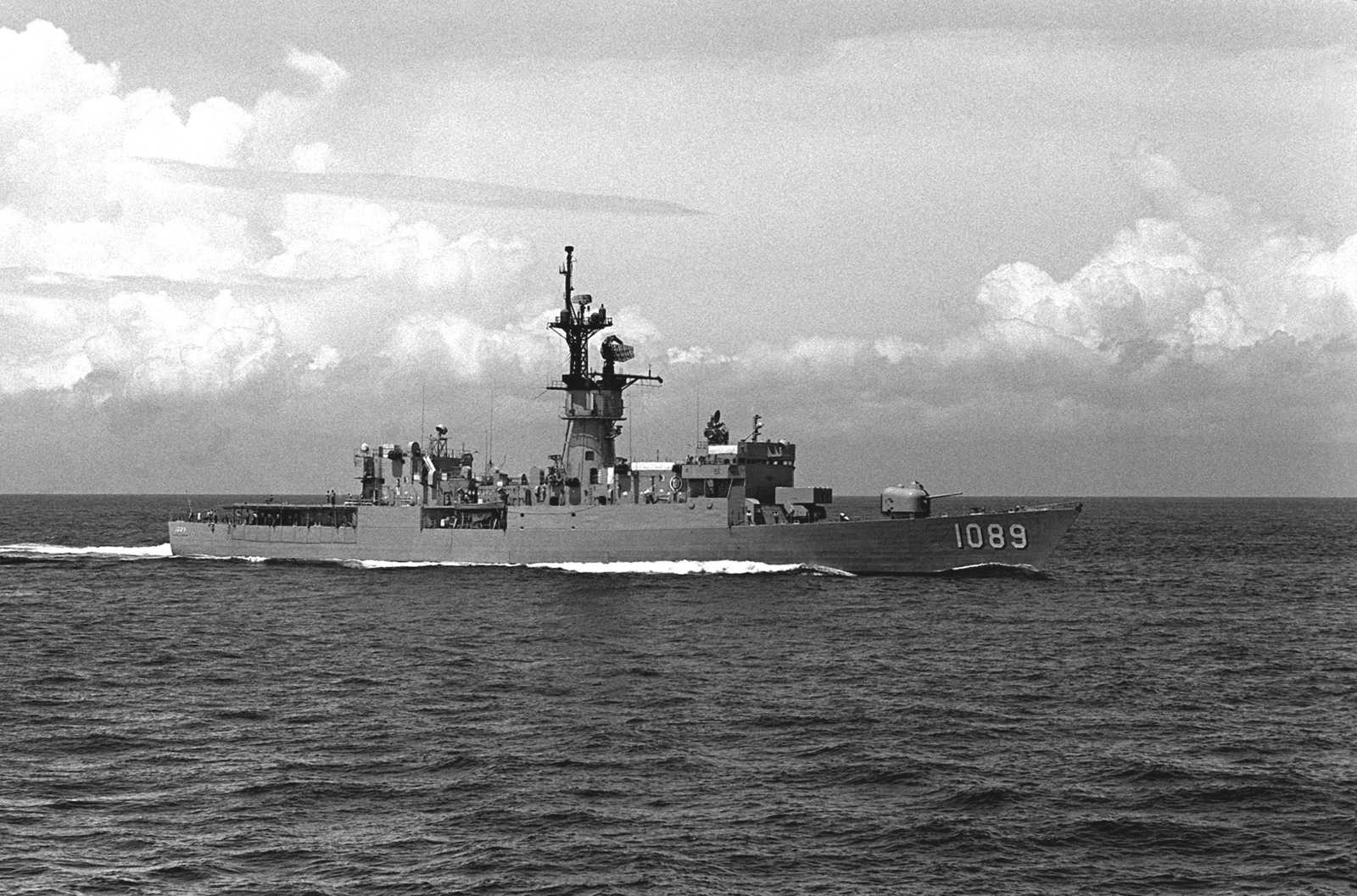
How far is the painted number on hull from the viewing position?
197 ft

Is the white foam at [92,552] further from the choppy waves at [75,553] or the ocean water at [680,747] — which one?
the ocean water at [680,747]

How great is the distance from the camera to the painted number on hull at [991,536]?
59938 millimetres

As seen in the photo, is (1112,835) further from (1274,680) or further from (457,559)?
(457,559)

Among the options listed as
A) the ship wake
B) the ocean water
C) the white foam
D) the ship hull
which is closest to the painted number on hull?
the ship hull

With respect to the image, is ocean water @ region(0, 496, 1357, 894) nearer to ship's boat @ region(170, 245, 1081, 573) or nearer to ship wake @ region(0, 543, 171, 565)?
ship's boat @ region(170, 245, 1081, 573)

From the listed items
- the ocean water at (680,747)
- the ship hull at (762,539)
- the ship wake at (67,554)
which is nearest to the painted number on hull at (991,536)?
the ship hull at (762,539)

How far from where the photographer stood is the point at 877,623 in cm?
4538

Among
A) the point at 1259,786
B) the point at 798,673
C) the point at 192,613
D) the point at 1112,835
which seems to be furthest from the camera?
the point at 192,613

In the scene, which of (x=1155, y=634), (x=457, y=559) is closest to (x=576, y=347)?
(x=457, y=559)

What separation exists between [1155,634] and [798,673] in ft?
53.5

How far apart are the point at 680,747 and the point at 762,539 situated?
33376 millimetres

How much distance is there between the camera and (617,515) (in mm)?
61500

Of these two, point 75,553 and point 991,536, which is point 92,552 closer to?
point 75,553

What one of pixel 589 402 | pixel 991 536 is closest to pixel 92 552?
pixel 589 402
